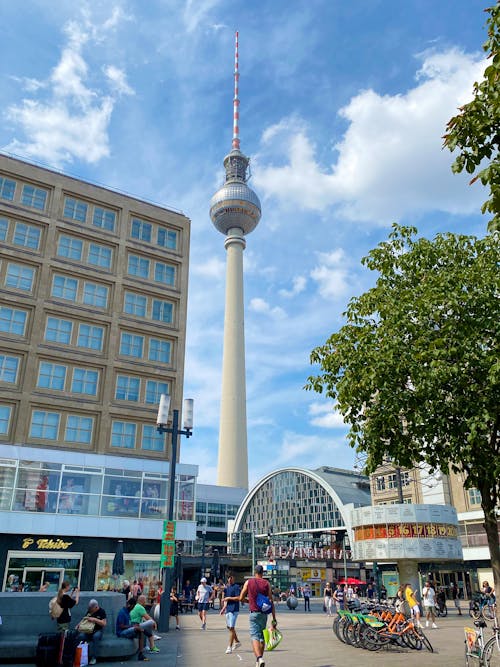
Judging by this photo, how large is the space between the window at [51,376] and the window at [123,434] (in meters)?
4.16

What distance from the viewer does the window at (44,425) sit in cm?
3366

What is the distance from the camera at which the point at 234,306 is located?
104250mm

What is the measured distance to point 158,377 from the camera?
3866 centimetres

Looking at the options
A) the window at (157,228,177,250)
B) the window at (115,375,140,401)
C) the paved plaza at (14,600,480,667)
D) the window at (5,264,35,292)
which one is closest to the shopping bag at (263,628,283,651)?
the paved plaza at (14,600,480,667)

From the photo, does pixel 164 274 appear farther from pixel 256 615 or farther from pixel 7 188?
pixel 256 615

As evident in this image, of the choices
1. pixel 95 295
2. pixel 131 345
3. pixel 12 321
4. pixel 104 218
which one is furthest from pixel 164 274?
pixel 12 321

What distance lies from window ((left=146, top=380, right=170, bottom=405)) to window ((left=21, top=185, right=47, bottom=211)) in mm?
13547

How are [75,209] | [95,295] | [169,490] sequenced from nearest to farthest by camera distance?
[169,490] < [95,295] < [75,209]

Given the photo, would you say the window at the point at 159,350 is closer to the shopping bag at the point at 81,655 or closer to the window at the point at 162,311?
the window at the point at 162,311

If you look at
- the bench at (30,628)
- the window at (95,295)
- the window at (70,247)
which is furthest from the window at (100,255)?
the bench at (30,628)

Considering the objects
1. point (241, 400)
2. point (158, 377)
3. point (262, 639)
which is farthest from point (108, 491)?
point (241, 400)

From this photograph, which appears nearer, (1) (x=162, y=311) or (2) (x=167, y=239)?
(1) (x=162, y=311)

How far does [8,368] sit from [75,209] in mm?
12106

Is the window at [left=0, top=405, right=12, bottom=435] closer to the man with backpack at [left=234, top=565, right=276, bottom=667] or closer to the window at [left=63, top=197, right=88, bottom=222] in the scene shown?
the window at [left=63, top=197, right=88, bottom=222]
